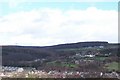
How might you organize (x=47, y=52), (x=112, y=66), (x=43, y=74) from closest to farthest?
(x=43, y=74)
(x=112, y=66)
(x=47, y=52)

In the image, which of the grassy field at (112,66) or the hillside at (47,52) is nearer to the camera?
the grassy field at (112,66)

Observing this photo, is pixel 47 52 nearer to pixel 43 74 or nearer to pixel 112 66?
pixel 112 66

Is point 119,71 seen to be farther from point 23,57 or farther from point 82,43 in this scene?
point 82,43


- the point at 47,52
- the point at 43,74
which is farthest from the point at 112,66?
the point at 47,52

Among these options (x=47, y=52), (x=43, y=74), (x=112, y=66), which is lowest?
(x=43, y=74)

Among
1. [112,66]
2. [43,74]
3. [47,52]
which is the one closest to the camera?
[43,74]

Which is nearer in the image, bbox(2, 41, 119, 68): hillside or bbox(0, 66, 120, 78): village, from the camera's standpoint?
bbox(0, 66, 120, 78): village

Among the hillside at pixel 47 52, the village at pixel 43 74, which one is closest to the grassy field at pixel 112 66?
the village at pixel 43 74

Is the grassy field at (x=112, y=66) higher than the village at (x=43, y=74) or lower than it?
higher

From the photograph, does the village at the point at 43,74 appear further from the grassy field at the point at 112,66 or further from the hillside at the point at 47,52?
the grassy field at the point at 112,66

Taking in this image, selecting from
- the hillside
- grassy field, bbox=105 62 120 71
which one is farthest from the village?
grassy field, bbox=105 62 120 71

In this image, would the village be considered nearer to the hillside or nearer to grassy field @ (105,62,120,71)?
the hillside
